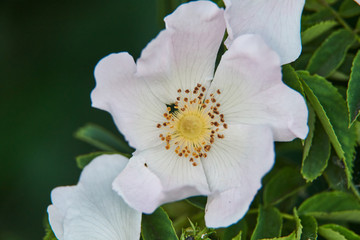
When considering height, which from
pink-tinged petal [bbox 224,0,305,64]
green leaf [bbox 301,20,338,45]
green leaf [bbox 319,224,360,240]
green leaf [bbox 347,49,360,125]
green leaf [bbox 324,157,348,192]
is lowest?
green leaf [bbox 319,224,360,240]

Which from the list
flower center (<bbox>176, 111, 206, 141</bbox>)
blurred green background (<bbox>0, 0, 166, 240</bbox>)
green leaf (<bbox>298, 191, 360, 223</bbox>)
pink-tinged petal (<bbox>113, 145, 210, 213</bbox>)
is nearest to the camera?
pink-tinged petal (<bbox>113, 145, 210, 213</bbox>)

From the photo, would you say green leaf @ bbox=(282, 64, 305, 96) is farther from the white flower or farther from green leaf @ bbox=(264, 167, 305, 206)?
the white flower

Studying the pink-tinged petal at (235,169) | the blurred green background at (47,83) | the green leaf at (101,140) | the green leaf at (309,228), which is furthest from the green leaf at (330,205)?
the blurred green background at (47,83)

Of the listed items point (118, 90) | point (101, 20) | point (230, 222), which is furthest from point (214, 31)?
point (101, 20)

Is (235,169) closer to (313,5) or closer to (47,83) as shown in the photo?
(313,5)

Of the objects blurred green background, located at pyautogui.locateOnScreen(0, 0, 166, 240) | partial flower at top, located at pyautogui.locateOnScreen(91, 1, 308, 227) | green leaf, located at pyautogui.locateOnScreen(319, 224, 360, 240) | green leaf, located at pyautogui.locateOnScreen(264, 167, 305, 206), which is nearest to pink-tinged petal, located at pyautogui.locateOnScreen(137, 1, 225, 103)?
partial flower at top, located at pyautogui.locateOnScreen(91, 1, 308, 227)

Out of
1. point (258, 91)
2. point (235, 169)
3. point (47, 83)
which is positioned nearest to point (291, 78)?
point (258, 91)
